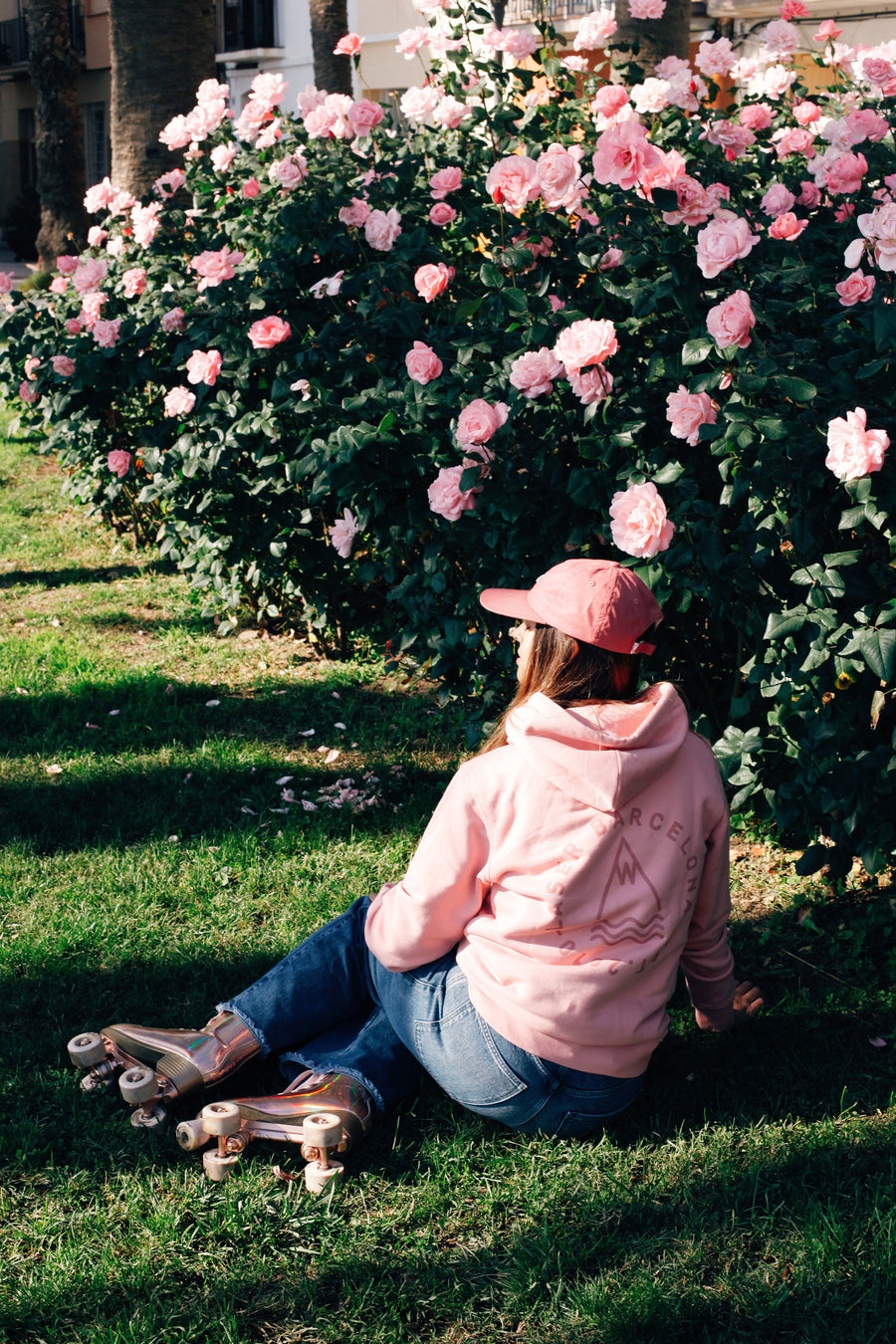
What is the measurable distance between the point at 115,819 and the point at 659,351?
85.1 inches

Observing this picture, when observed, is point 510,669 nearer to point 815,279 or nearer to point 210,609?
point 815,279

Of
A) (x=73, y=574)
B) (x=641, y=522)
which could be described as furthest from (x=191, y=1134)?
(x=73, y=574)

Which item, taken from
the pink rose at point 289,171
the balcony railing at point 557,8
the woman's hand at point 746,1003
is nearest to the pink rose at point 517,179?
the pink rose at point 289,171

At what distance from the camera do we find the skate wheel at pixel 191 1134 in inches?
96.0

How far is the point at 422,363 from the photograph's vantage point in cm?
353

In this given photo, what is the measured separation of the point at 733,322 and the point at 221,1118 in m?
1.98

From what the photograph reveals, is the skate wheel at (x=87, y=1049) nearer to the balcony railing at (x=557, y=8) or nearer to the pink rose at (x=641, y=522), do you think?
the pink rose at (x=641, y=522)

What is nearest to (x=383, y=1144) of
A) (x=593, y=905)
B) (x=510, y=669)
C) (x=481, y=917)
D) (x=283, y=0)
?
(x=481, y=917)

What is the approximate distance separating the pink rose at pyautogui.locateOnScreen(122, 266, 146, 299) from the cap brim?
3350mm

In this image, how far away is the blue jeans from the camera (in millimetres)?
2404

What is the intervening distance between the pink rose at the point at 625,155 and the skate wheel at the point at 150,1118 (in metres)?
2.38

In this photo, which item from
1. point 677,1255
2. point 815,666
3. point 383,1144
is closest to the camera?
point 677,1255

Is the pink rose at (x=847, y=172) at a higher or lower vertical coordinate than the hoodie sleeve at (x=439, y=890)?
higher

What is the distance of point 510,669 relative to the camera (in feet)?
12.7
